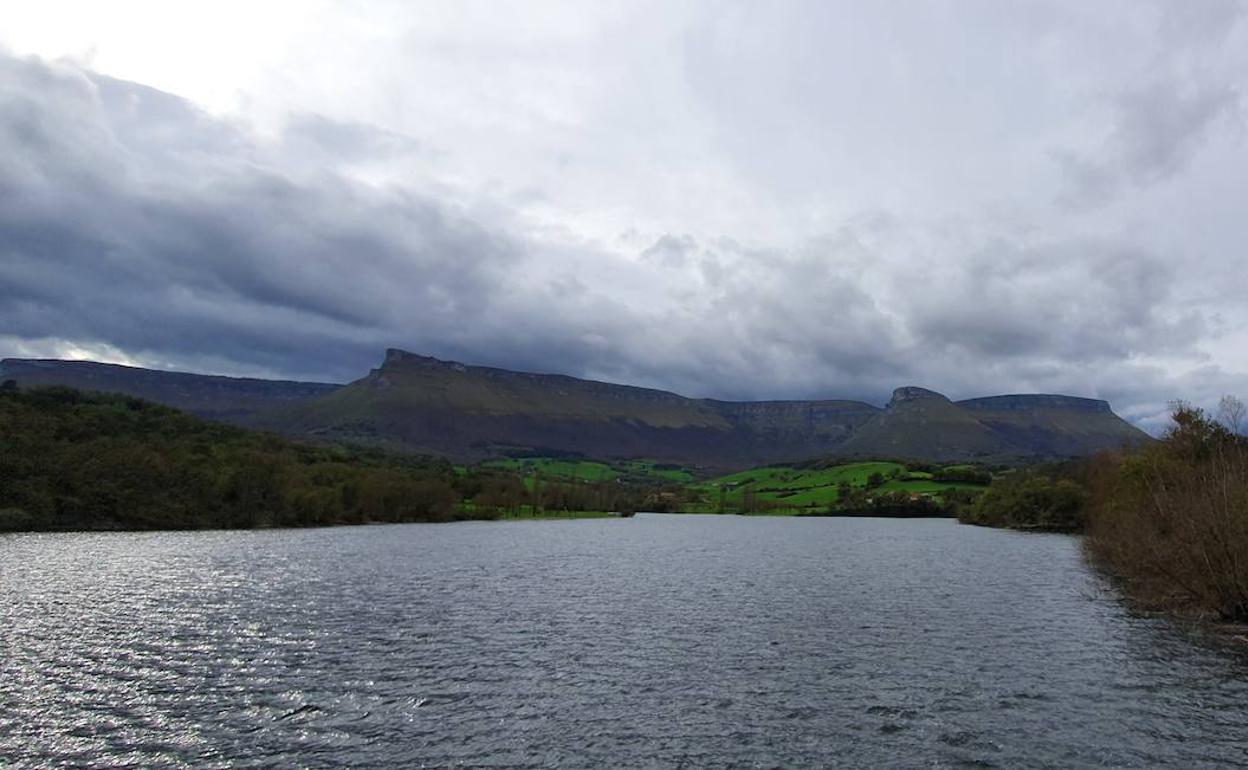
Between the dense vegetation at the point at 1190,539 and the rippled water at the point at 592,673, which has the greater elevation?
the dense vegetation at the point at 1190,539

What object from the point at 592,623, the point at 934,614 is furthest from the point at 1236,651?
the point at 592,623

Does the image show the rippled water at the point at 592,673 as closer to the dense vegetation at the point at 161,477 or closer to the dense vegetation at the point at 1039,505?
the dense vegetation at the point at 161,477

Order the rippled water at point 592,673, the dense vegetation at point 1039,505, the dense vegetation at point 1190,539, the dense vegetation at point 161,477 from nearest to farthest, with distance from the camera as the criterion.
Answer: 1. the rippled water at point 592,673
2. the dense vegetation at point 1190,539
3. the dense vegetation at point 161,477
4. the dense vegetation at point 1039,505

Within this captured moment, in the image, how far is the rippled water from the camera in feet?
79.4

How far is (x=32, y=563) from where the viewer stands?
69000mm

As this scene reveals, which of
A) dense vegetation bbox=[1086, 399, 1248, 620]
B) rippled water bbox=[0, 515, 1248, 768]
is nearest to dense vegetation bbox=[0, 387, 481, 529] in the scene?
rippled water bbox=[0, 515, 1248, 768]

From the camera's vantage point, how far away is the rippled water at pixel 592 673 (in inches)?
953

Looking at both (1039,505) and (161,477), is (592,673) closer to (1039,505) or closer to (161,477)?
(161,477)

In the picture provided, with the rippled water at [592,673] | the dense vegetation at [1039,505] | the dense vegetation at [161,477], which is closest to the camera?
A: the rippled water at [592,673]

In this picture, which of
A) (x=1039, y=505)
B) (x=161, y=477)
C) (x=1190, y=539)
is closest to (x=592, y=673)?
(x=1190, y=539)

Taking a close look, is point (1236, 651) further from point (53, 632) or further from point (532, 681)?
point (53, 632)

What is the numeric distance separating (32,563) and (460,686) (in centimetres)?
5823

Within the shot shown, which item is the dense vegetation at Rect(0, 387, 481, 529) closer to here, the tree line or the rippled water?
the tree line

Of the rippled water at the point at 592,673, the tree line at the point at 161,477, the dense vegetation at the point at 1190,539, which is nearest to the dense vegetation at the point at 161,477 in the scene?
the tree line at the point at 161,477
